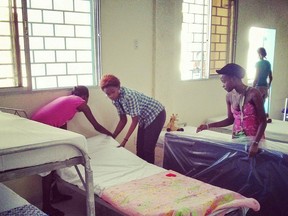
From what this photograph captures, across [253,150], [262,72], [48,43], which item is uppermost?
[48,43]

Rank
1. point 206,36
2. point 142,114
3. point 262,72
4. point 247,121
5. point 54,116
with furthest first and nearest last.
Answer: point 262,72 → point 206,36 → point 142,114 → point 54,116 → point 247,121

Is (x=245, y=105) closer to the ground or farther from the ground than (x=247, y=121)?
farther from the ground

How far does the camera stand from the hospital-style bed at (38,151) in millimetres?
1599

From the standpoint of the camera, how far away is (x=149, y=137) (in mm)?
3324

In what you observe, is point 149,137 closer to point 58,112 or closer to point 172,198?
point 58,112

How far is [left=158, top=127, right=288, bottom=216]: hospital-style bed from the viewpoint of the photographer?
2.51 meters

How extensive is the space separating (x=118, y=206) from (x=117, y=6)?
242 centimetres

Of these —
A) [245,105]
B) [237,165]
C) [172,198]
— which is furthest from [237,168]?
[172,198]

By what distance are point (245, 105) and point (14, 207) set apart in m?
1.84

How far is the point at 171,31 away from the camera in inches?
172

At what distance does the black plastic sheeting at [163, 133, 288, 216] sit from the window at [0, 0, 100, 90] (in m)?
1.34

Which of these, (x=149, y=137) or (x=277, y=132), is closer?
(x=149, y=137)

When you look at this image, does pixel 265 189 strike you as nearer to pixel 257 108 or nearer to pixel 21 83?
pixel 257 108

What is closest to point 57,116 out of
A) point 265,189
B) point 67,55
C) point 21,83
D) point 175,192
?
point 21,83
